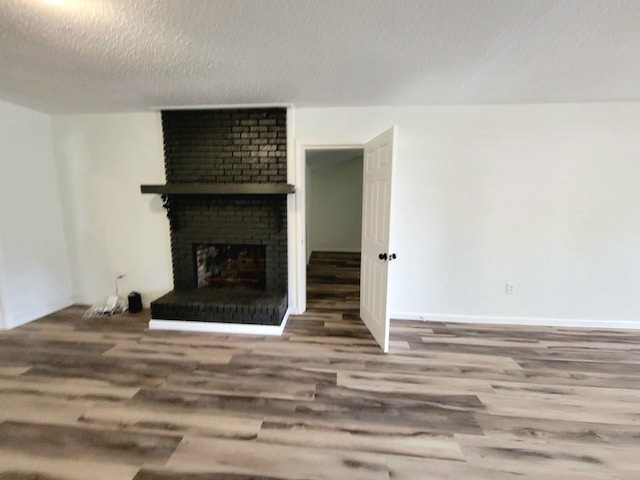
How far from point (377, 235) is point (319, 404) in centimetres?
154

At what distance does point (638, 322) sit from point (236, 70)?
15.3 feet

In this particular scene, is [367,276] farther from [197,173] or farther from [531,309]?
[197,173]

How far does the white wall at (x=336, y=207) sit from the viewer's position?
711 centimetres

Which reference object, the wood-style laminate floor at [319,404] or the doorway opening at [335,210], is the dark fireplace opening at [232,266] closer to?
the wood-style laminate floor at [319,404]

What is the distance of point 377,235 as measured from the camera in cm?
271

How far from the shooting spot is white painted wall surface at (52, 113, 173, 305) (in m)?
3.18

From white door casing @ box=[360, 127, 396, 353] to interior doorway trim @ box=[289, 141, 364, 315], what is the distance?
1.37ft

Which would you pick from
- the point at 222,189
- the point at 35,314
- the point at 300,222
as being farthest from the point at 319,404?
the point at 35,314

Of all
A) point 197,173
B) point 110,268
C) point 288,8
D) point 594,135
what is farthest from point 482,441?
point 110,268

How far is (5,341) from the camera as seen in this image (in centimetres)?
265

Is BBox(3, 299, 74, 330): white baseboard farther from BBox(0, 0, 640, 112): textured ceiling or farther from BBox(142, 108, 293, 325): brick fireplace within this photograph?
BBox(0, 0, 640, 112): textured ceiling

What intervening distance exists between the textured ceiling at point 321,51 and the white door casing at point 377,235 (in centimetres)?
54

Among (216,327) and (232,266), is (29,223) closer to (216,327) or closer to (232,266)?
(232,266)

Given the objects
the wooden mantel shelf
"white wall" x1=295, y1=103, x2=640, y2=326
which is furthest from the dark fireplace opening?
"white wall" x1=295, y1=103, x2=640, y2=326
